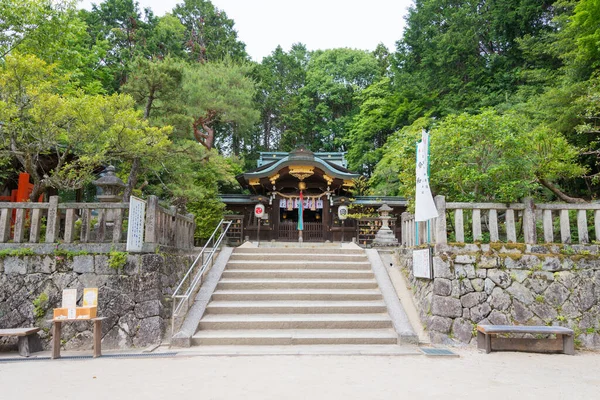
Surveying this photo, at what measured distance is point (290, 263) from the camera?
8.09 metres

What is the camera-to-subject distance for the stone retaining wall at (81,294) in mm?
5809

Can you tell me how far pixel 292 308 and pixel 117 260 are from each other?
9.96 feet

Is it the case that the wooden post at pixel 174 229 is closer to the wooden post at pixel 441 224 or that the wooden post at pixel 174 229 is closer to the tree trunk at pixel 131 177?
the tree trunk at pixel 131 177

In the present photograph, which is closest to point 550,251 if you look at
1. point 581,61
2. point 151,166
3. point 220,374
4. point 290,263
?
point 290,263

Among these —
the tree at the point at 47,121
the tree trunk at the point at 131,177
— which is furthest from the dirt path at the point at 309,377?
the tree trunk at the point at 131,177

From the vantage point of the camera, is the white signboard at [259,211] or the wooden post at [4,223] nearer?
the wooden post at [4,223]

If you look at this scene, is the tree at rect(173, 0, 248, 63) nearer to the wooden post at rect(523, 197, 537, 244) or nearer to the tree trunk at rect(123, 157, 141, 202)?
the tree trunk at rect(123, 157, 141, 202)

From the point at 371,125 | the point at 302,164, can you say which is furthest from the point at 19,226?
the point at 371,125

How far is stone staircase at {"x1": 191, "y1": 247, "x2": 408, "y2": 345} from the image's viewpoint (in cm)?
589

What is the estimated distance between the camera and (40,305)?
5.90 m

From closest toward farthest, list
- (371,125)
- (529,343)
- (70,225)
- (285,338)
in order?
1. (529,343)
2. (285,338)
3. (70,225)
4. (371,125)

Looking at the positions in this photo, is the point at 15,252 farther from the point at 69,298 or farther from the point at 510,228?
the point at 510,228

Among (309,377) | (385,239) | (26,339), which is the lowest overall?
(309,377)

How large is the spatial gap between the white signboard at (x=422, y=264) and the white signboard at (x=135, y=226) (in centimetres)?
477
